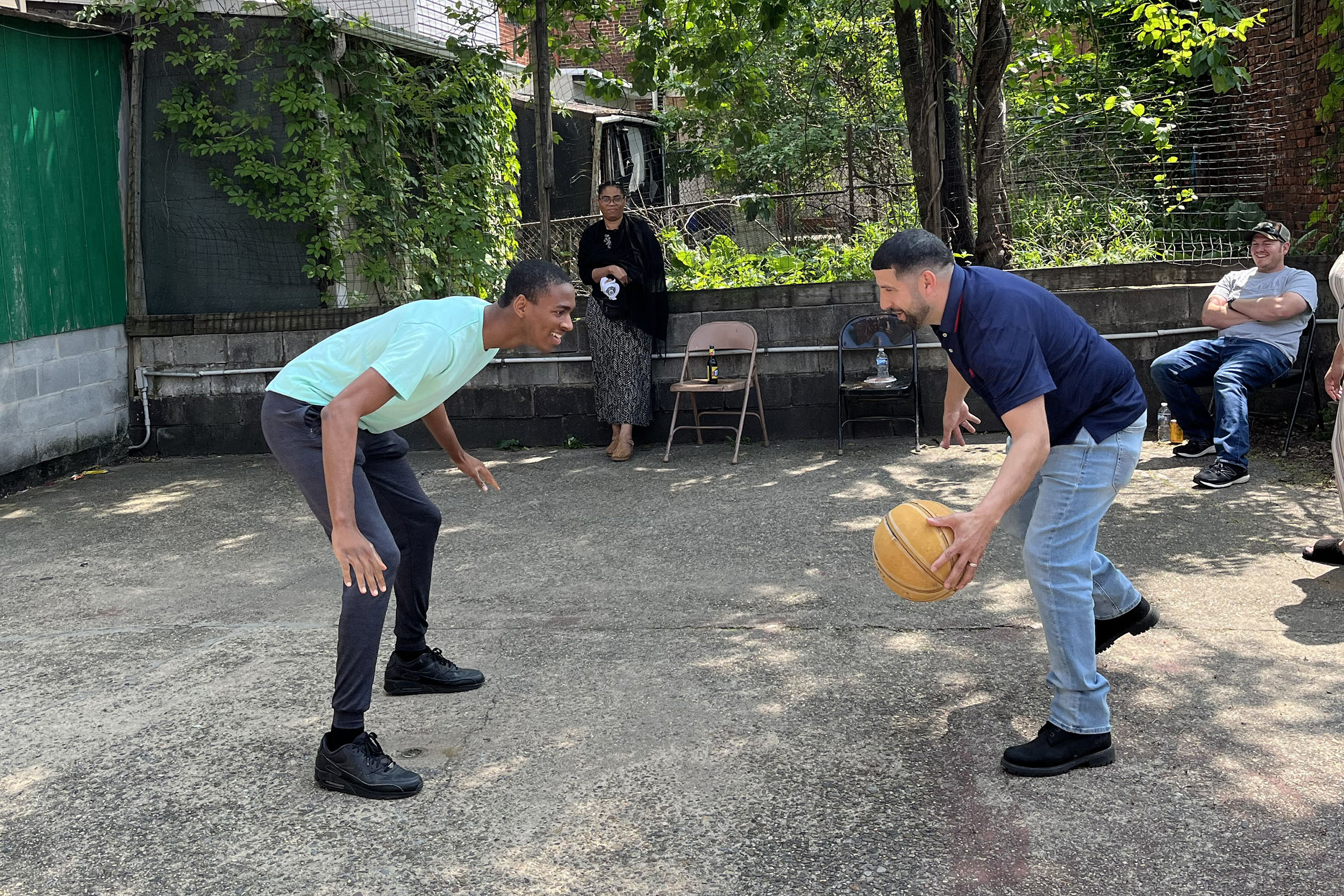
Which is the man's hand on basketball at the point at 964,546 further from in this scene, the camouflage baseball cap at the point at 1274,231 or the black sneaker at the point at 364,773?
the camouflage baseball cap at the point at 1274,231

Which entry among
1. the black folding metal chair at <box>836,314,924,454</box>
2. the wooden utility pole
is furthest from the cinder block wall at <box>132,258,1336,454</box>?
the wooden utility pole

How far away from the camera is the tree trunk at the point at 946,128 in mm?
9680

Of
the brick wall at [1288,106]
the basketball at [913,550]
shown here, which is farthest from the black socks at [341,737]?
the brick wall at [1288,106]

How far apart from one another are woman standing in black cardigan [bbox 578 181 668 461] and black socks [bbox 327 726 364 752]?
5.22 m

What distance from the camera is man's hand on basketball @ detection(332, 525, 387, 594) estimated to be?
3447mm

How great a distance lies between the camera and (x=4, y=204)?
8188 mm

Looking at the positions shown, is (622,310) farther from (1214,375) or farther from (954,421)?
(954,421)

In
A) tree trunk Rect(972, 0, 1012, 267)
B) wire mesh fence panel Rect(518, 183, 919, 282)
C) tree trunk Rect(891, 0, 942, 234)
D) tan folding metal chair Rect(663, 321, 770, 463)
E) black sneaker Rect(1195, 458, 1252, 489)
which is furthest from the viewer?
wire mesh fence panel Rect(518, 183, 919, 282)

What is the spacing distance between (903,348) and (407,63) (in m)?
4.78

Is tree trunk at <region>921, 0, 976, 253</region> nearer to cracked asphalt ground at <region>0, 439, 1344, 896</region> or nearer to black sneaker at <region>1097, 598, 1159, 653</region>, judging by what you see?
cracked asphalt ground at <region>0, 439, 1344, 896</region>

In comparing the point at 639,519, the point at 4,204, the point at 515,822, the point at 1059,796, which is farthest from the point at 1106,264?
the point at 4,204

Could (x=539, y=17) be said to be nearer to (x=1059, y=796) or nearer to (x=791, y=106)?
(x=1059, y=796)

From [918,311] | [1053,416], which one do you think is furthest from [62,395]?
[1053,416]

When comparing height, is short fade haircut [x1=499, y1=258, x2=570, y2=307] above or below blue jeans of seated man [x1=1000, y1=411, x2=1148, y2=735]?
above
